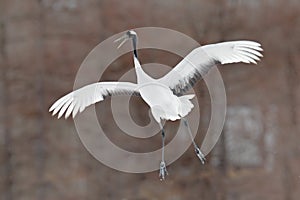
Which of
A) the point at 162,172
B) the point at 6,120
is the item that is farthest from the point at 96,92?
the point at 6,120

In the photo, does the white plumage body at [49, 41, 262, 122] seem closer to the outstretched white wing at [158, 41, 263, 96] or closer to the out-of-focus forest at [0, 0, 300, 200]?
the outstretched white wing at [158, 41, 263, 96]

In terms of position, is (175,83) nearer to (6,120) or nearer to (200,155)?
(200,155)

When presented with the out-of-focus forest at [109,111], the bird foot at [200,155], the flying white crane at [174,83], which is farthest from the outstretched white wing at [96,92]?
the out-of-focus forest at [109,111]

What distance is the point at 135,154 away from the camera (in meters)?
1.90

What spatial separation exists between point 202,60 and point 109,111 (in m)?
0.52

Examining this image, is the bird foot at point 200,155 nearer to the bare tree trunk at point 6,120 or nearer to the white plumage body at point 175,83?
the white plumage body at point 175,83

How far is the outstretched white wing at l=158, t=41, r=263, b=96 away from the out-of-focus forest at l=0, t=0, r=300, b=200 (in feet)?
1.34

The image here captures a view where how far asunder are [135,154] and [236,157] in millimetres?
329

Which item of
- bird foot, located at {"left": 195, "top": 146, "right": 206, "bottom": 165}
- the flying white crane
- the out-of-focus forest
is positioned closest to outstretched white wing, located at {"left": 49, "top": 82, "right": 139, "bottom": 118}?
the flying white crane

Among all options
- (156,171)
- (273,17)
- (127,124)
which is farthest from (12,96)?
(273,17)

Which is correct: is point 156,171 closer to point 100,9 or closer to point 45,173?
point 45,173

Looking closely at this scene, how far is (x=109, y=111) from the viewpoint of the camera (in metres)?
1.90

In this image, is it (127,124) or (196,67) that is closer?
(196,67)

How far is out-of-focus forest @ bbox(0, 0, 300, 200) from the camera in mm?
1893
